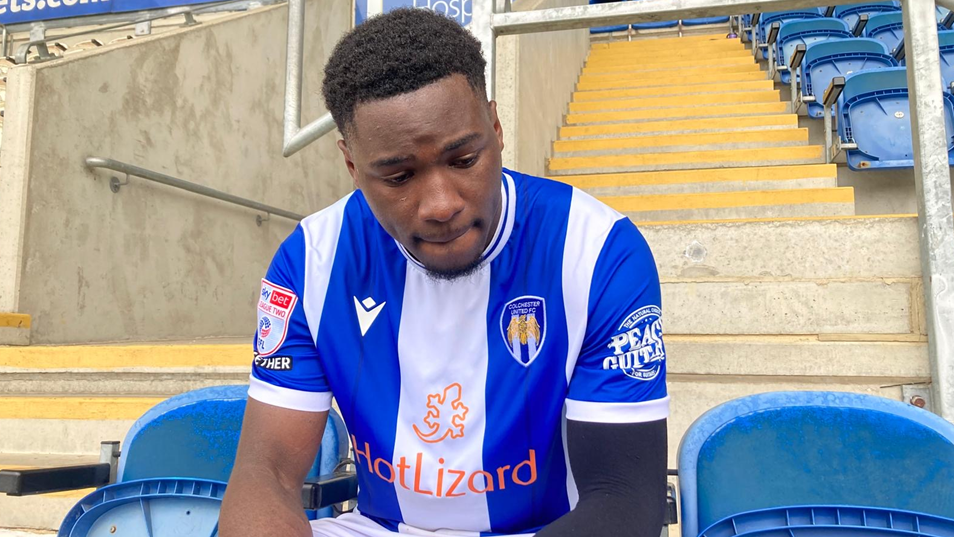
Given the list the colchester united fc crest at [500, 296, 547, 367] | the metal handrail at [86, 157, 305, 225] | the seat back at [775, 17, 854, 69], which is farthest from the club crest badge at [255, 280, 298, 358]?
the seat back at [775, 17, 854, 69]

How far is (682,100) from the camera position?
5.51 meters

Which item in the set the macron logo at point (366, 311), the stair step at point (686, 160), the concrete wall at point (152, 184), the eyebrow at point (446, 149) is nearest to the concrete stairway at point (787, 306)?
the macron logo at point (366, 311)

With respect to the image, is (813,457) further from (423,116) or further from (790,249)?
(790,249)

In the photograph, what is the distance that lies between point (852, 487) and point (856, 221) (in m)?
1.05

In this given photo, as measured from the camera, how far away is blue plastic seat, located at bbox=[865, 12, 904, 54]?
19.7 ft

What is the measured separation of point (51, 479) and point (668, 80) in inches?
217

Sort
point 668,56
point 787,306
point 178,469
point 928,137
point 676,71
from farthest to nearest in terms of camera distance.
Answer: point 668,56 → point 676,71 → point 787,306 → point 928,137 → point 178,469

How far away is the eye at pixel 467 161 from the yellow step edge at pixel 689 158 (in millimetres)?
3530

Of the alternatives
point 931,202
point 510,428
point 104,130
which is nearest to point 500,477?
point 510,428

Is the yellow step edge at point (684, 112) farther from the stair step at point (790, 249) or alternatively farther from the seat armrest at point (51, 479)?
the seat armrest at point (51, 479)

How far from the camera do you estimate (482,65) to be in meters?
1.20

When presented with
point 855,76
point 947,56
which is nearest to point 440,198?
point 855,76

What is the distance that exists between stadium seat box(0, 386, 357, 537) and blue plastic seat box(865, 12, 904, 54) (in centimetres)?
605

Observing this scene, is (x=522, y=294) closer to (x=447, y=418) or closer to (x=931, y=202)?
(x=447, y=418)
